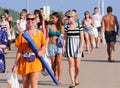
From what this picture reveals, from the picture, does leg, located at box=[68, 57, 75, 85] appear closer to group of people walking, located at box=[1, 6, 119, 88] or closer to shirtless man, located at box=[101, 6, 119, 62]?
group of people walking, located at box=[1, 6, 119, 88]

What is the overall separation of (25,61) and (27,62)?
57mm

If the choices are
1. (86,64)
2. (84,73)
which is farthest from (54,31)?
(86,64)

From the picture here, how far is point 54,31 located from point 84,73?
3.20 metres

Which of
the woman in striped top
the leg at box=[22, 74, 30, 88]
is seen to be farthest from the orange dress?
the woman in striped top

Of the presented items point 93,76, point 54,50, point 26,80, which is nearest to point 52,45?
point 54,50

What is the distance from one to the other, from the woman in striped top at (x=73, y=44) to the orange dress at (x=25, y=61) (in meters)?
3.31

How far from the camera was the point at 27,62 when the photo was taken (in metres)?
10.6

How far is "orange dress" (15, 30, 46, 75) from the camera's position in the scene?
1059 centimetres

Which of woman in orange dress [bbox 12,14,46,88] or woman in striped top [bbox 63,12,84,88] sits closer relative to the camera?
woman in orange dress [bbox 12,14,46,88]

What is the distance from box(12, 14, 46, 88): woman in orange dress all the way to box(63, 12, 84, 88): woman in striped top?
10.9ft

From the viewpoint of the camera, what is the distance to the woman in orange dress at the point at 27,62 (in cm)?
1058

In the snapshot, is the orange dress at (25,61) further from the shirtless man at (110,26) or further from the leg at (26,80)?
the shirtless man at (110,26)

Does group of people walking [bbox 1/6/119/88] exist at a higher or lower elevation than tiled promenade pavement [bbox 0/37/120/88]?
higher

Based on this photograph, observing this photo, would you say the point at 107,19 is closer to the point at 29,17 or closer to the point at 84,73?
the point at 84,73
